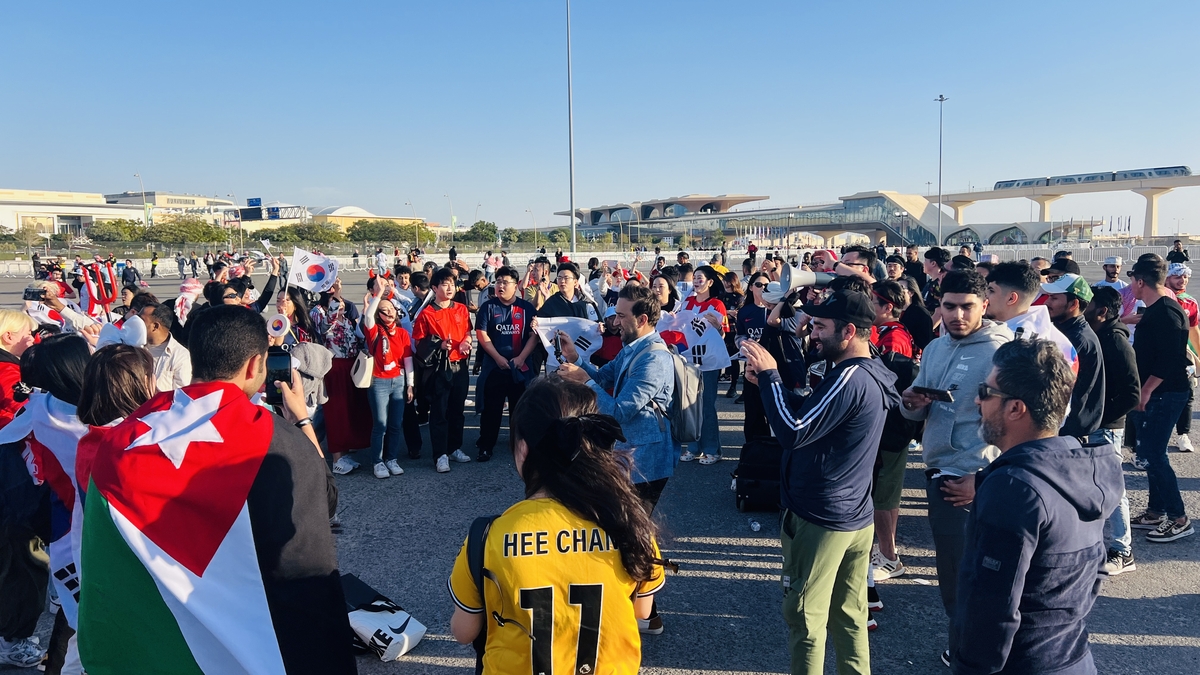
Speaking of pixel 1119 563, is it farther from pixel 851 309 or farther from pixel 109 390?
pixel 109 390

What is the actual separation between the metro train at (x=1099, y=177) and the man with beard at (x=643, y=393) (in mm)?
103443

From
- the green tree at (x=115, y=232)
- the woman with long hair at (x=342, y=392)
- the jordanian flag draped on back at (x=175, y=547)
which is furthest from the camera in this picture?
the green tree at (x=115, y=232)

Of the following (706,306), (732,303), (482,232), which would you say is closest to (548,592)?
(706,306)

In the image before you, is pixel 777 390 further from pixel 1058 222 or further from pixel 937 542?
pixel 1058 222

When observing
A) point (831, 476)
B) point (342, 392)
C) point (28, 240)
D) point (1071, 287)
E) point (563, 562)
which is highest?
point (28, 240)

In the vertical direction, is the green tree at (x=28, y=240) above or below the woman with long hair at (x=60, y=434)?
above

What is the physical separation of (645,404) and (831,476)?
102 centimetres

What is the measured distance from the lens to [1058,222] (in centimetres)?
9038

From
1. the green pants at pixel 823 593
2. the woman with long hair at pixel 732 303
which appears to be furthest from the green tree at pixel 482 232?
the green pants at pixel 823 593

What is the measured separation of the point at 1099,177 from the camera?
8675cm

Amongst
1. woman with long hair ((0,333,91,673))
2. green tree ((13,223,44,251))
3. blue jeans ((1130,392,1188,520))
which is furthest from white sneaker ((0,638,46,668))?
green tree ((13,223,44,251))

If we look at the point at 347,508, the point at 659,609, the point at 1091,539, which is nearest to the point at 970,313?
the point at 1091,539

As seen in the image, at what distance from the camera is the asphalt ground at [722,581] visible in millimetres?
3652

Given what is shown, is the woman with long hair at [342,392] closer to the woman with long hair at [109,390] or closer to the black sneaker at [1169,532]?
Result: the woman with long hair at [109,390]
